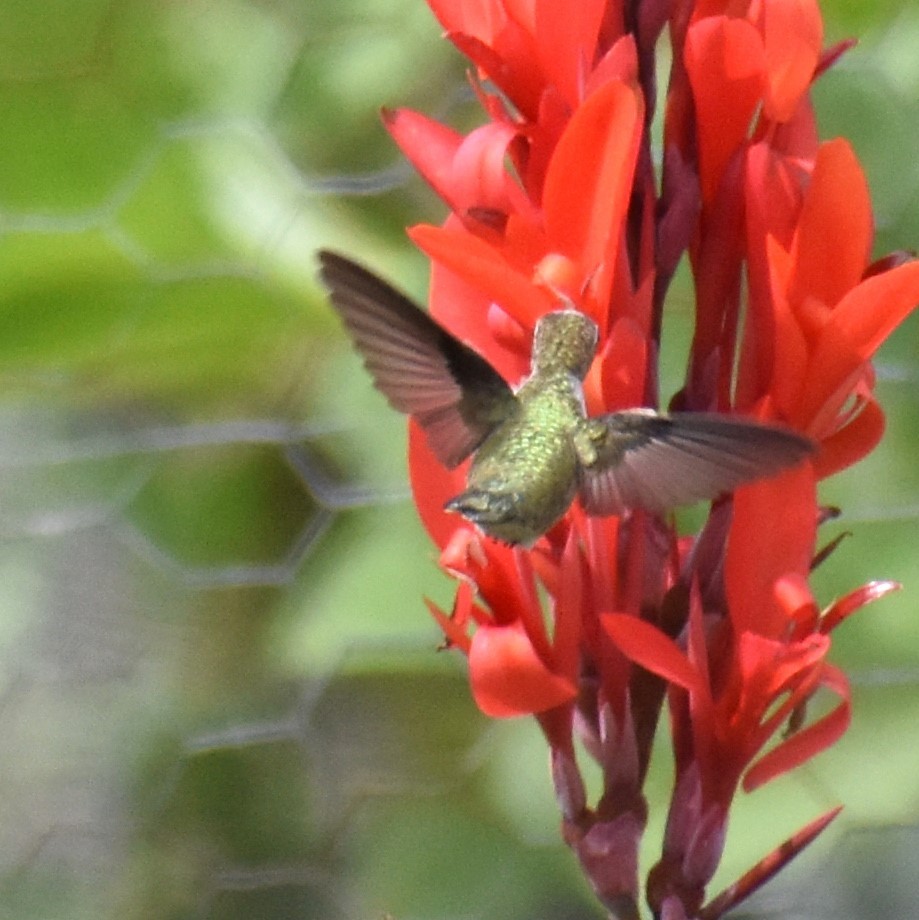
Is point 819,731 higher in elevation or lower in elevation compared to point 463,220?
lower

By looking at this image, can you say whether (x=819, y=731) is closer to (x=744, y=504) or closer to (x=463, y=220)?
(x=744, y=504)

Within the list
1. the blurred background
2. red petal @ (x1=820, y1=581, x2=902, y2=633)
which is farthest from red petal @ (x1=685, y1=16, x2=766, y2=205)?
the blurred background

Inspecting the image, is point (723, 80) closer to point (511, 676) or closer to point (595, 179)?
point (595, 179)

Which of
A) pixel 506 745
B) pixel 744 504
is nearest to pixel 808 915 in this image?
pixel 506 745

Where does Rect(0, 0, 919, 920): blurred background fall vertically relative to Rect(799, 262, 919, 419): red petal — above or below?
above

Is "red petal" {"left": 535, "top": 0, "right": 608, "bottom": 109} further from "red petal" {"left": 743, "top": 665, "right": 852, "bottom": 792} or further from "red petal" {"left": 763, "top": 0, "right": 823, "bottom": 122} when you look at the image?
"red petal" {"left": 743, "top": 665, "right": 852, "bottom": 792}

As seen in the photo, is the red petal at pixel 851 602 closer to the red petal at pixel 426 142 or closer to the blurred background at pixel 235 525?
the red petal at pixel 426 142

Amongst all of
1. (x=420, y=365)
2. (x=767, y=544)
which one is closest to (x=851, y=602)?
(x=767, y=544)
